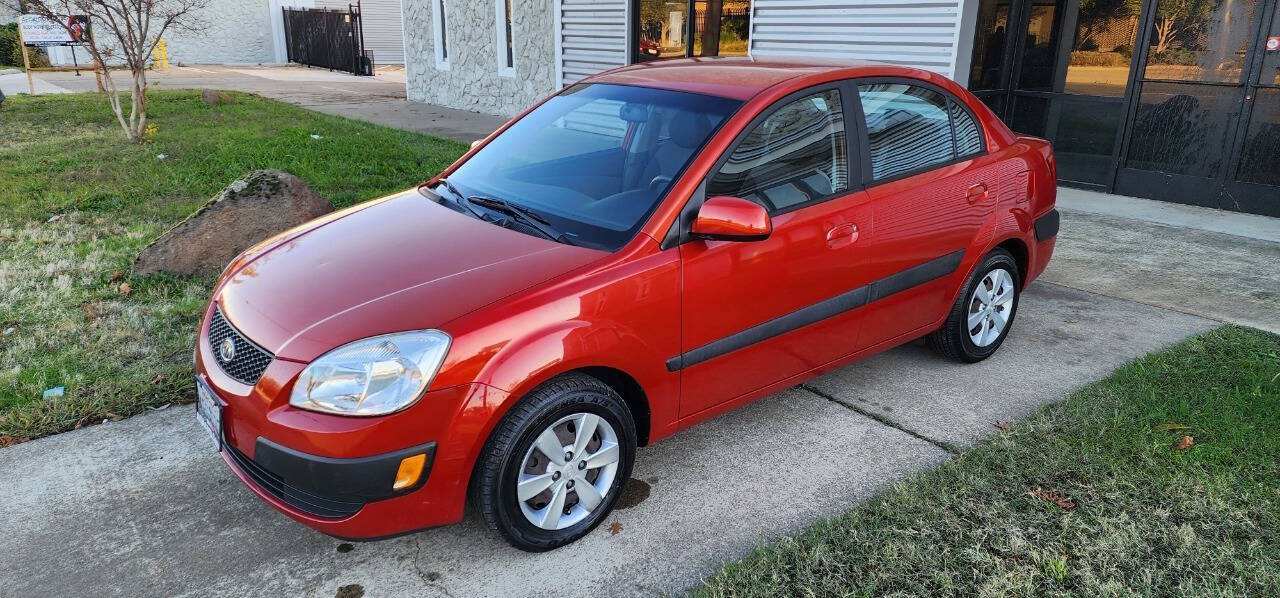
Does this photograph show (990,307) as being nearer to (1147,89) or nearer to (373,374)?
(373,374)

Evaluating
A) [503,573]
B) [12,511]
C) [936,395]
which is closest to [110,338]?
[12,511]

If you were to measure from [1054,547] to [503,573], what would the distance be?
Answer: 6.03 feet

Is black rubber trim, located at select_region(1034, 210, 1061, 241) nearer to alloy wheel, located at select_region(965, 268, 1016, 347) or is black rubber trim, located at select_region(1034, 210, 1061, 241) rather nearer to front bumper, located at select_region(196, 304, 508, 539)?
alloy wheel, located at select_region(965, 268, 1016, 347)

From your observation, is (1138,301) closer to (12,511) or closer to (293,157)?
(12,511)

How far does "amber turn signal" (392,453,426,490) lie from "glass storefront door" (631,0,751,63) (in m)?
8.26

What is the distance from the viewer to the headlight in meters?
2.50

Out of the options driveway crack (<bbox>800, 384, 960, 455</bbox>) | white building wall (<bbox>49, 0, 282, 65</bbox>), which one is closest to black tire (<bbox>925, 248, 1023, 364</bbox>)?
driveway crack (<bbox>800, 384, 960, 455</bbox>)

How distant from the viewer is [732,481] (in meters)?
3.35

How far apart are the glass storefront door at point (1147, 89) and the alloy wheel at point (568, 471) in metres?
6.80

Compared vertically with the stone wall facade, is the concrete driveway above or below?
below

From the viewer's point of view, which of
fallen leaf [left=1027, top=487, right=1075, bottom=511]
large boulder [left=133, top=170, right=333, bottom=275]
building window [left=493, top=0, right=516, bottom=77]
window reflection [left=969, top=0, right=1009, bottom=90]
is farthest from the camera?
building window [left=493, top=0, right=516, bottom=77]

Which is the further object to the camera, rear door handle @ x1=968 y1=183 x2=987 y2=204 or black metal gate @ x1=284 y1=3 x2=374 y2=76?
black metal gate @ x1=284 y1=3 x2=374 y2=76

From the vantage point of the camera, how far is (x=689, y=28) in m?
11.2

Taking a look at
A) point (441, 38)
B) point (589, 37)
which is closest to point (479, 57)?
point (441, 38)
